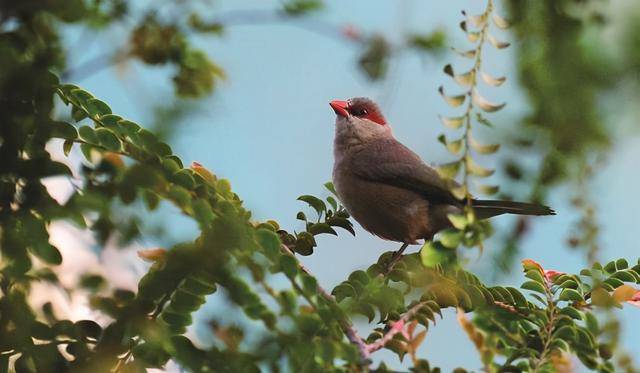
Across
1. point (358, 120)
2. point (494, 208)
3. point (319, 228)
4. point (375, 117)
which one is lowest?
point (319, 228)

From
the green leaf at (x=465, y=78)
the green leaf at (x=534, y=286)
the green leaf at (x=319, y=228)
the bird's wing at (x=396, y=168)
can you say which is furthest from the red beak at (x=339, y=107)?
the green leaf at (x=465, y=78)

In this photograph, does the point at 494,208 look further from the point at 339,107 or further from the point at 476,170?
the point at 476,170

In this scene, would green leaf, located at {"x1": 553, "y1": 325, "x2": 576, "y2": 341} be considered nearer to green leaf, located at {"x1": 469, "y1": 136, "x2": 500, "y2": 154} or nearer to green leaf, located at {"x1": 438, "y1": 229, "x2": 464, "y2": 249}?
green leaf, located at {"x1": 438, "y1": 229, "x2": 464, "y2": 249}

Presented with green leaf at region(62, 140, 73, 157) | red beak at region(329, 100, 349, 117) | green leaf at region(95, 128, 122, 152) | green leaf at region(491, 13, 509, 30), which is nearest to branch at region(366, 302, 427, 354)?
green leaf at region(491, 13, 509, 30)

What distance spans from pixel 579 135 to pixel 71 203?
3.16ft

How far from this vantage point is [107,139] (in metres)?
2.19

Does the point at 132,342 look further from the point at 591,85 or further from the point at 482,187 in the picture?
the point at 591,85

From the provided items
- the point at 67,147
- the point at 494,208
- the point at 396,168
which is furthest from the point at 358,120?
the point at 67,147

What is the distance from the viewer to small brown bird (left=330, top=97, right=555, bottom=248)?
13.1ft

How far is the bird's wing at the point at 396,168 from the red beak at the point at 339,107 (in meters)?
0.39

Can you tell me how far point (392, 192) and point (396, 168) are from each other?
0.17m

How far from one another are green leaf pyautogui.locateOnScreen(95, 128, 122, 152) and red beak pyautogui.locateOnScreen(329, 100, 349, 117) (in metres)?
2.98

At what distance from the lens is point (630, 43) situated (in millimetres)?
1622

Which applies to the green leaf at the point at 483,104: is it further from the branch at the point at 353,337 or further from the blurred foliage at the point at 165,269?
the branch at the point at 353,337
